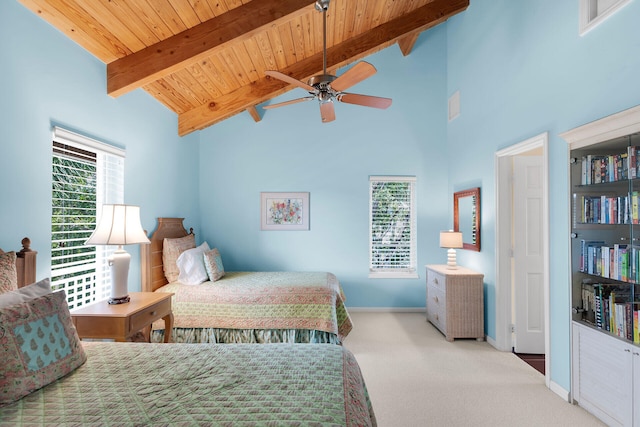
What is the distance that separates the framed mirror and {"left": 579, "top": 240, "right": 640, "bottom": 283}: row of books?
64.3 inches

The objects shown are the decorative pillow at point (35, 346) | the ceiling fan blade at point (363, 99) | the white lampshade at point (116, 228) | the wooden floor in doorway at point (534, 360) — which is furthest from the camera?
the wooden floor in doorway at point (534, 360)

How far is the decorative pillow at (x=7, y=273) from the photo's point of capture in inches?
68.7

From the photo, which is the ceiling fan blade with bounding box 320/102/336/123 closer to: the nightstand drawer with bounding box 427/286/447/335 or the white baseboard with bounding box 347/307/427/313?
the nightstand drawer with bounding box 427/286/447/335

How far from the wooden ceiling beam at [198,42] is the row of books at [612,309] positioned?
3156mm

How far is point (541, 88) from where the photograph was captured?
2930 millimetres

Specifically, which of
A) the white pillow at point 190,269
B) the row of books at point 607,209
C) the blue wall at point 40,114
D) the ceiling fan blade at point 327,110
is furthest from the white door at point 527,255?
the blue wall at point 40,114

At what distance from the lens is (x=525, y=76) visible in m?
3.15

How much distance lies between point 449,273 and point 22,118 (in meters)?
4.10

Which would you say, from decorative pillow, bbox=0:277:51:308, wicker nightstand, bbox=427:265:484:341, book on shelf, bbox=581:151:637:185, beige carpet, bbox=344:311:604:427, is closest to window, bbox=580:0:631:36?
book on shelf, bbox=581:151:637:185

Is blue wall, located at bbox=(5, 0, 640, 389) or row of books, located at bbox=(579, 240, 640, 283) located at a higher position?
blue wall, located at bbox=(5, 0, 640, 389)

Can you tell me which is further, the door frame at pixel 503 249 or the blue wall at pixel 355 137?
the door frame at pixel 503 249

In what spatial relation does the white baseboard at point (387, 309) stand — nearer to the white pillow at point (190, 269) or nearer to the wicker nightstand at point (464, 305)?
the wicker nightstand at point (464, 305)

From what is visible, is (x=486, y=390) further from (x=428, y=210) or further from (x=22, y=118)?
(x=22, y=118)

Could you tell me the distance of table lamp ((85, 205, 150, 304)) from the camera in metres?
2.53
